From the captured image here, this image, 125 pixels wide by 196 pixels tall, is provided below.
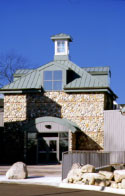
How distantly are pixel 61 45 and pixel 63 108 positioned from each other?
26.2ft

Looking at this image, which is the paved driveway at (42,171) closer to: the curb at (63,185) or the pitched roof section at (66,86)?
the curb at (63,185)

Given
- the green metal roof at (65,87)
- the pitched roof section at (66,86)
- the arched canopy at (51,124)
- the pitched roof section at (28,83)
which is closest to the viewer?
the arched canopy at (51,124)

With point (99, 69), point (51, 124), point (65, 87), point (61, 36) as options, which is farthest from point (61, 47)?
point (51, 124)

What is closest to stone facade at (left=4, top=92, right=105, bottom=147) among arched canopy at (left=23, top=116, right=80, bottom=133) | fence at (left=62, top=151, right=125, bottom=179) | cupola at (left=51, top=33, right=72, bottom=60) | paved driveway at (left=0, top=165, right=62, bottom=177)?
arched canopy at (left=23, top=116, right=80, bottom=133)

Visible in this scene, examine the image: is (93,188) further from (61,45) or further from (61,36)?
(61,36)

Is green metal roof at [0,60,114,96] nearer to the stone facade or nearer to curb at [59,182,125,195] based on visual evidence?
the stone facade

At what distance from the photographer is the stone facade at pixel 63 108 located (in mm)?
38844

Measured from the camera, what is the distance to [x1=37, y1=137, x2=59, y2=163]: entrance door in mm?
37625

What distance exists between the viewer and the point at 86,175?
62.2ft

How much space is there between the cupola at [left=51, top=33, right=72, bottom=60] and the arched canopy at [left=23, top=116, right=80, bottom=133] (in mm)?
8613

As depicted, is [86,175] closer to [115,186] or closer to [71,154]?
[115,186]

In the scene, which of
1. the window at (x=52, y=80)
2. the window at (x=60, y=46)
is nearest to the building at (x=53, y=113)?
the window at (x=52, y=80)

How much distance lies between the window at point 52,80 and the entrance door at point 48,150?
512 centimetres

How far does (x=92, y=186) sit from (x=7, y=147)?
23.3 meters
